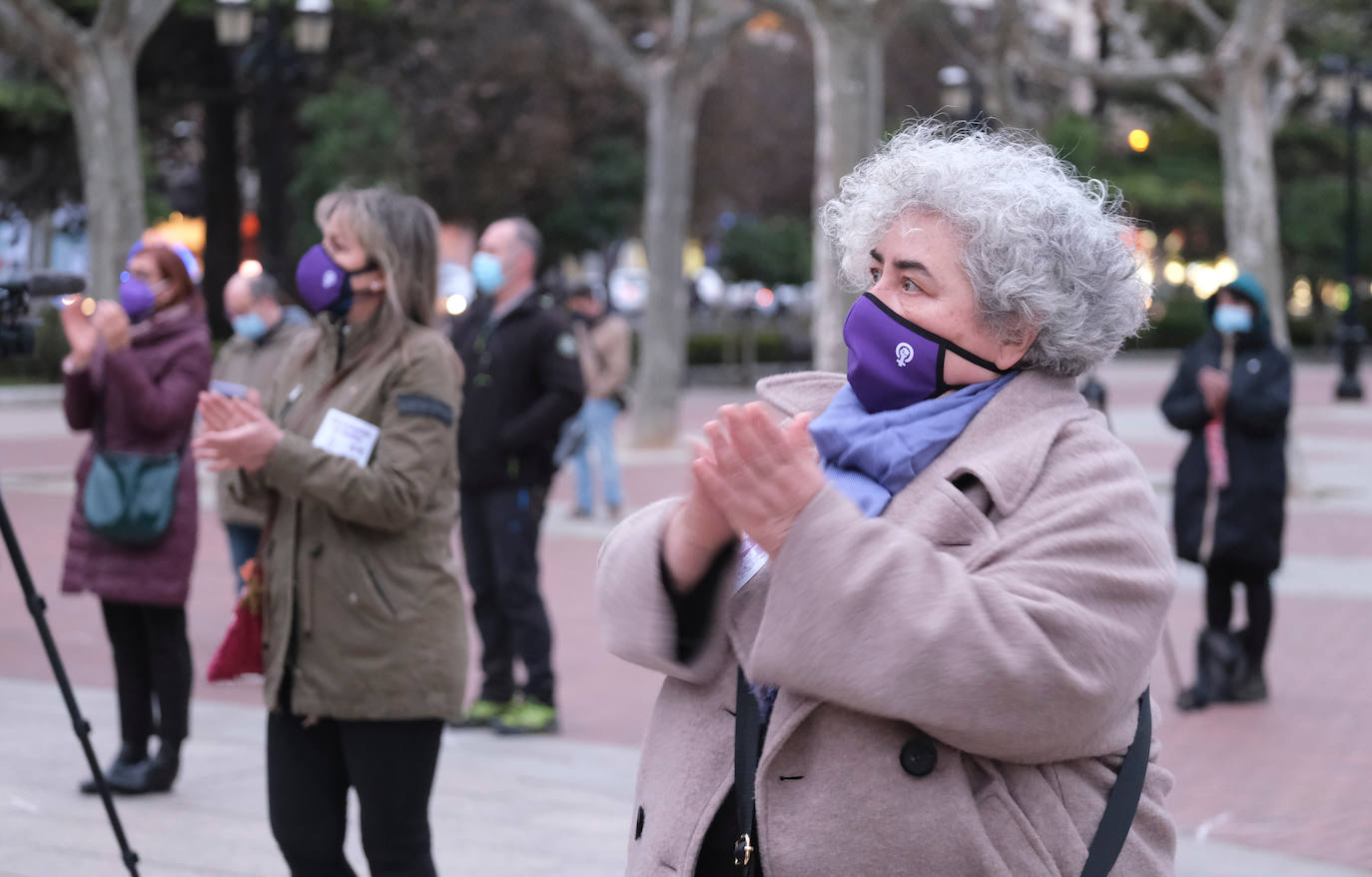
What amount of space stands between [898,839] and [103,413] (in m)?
4.51

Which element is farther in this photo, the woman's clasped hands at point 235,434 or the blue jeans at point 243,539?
the blue jeans at point 243,539

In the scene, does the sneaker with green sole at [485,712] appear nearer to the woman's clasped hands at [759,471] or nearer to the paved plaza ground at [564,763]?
the paved plaza ground at [564,763]

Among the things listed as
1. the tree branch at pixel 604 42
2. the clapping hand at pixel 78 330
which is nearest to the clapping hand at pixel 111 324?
the clapping hand at pixel 78 330

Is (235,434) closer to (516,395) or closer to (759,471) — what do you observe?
(759,471)

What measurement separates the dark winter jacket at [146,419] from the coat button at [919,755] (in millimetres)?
4226

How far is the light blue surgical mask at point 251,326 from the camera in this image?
7.89 meters

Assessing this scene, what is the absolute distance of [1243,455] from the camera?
7719 mm

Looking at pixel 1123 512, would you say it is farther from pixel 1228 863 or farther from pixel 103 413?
pixel 103 413

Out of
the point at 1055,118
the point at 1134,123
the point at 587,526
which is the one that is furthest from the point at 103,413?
the point at 1134,123

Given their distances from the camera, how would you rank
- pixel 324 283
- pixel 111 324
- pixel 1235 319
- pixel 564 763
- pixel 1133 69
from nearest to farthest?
pixel 324 283 → pixel 111 324 → pixel 564 763 → pixel 1235 319 → pixel 1133 69

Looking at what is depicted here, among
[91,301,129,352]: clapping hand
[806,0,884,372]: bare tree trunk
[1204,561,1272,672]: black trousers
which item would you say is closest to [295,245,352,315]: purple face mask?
[91,301,129,352]: clapping hand

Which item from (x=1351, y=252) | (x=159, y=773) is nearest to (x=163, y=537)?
(x=159, y=773)

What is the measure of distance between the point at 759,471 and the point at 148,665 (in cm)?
459

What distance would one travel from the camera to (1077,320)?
86.2 inches
